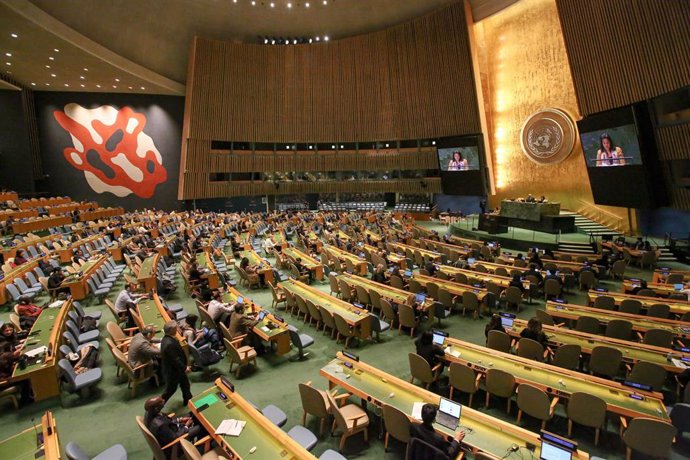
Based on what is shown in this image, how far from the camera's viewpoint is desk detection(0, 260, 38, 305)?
988cm

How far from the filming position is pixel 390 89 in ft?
95.9

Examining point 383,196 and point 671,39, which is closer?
point 671,39

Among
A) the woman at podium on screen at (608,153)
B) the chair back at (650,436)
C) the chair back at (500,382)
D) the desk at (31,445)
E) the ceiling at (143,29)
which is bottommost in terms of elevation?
the chair back at (650,436)

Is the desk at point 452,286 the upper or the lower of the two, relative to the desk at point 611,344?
upper

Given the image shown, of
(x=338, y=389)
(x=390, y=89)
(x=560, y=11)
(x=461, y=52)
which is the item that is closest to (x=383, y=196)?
(x=390, y=89)

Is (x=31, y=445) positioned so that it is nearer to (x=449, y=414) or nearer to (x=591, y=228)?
(x=449, y=414)

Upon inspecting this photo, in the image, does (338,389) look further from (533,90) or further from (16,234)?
(533,90)

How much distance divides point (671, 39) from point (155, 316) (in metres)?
18.3

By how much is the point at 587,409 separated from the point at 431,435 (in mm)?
2205

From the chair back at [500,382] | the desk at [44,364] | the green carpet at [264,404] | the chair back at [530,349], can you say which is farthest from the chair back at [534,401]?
the desk at [44,364]

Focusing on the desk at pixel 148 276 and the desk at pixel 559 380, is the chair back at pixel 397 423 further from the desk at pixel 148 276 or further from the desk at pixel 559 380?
the desk at pixel 148 276

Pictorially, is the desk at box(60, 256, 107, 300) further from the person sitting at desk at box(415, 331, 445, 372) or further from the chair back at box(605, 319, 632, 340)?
the chair back at box(605, 319, 632, 340)

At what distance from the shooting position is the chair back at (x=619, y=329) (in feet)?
21.7

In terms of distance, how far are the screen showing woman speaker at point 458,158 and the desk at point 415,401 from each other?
21979 mm
